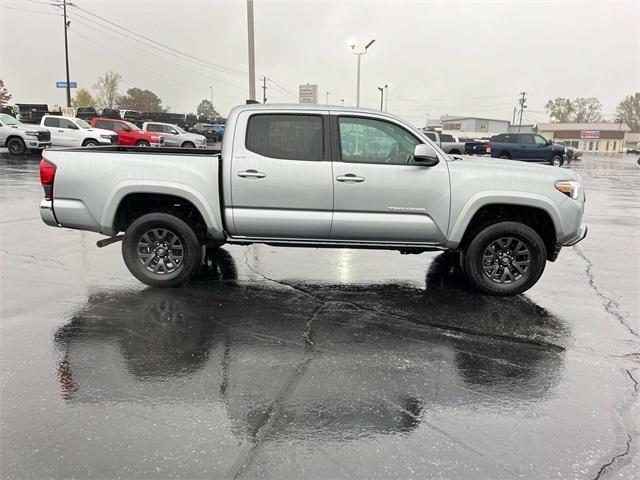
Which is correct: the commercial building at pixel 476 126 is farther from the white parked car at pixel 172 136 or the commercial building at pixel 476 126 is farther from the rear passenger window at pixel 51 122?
the rear passenger window at pixel 51 122

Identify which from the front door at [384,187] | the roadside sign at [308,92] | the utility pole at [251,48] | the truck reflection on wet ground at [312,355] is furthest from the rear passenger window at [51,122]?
the front door at [384,187]

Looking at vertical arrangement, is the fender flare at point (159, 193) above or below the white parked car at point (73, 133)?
below

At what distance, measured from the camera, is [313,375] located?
3.60 m

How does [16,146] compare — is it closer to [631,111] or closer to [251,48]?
[251,48]

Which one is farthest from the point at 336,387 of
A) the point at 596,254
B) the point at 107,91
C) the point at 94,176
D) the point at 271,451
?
the point at 107,91

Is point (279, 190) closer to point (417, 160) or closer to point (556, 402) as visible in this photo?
point (417, 160)

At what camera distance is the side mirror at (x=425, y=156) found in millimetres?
4922

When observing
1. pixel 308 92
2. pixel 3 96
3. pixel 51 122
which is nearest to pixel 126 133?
pixel 51 122

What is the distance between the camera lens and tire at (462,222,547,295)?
17.0 ft

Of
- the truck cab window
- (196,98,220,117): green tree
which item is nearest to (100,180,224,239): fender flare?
the truck cab window

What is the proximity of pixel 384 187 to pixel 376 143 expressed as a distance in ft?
1.68

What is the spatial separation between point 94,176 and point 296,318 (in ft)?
8.79

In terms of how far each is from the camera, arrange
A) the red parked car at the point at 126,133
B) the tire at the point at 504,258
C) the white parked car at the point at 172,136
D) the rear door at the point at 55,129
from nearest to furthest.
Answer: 1. the tire at the point at 504,258
2. the rear door at the point at 55,129
3. the red parked car at the point at 126,133
4. the white parked car at the point at 172,136

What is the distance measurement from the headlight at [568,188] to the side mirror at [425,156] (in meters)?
1.32
